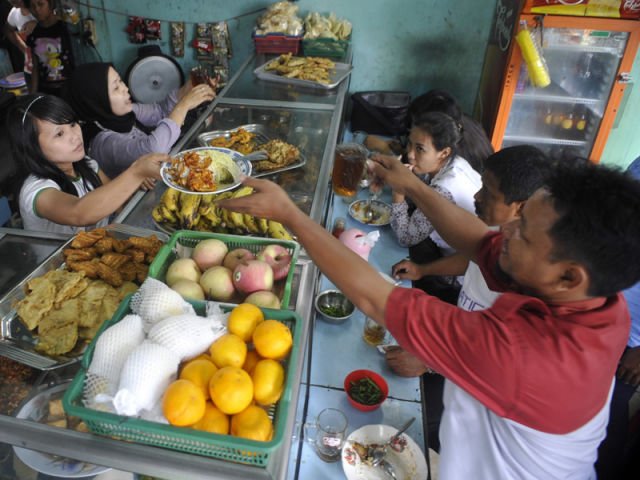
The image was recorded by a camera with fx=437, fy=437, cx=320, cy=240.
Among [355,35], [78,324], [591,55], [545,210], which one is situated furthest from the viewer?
[355,35]

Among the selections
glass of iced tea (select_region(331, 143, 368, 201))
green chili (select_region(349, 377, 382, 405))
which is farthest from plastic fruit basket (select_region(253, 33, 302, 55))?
green chili (select_region(349, 377, 382, 405))

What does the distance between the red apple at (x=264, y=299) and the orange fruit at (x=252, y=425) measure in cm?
38

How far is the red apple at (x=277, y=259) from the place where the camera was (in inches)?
60.3

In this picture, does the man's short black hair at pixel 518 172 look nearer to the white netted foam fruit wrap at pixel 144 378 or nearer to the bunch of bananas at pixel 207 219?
the bunch of bananas at pixel 207 219

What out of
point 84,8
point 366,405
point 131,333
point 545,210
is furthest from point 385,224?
point 84,8

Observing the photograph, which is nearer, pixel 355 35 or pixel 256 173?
pixel 256 173

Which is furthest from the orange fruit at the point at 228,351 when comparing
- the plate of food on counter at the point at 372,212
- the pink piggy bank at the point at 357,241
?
the plate of food on counter at the point at 372,212

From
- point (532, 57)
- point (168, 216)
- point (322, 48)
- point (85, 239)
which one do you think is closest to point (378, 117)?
point (322, 48)

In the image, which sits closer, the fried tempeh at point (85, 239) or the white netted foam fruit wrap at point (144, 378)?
the white netted foam fruit wrap at point (144, 378)

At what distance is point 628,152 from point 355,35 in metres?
3.31

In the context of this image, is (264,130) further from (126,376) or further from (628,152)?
(628,152)

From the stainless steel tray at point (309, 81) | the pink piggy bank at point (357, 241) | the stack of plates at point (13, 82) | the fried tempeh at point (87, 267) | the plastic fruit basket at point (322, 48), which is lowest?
the stack of plates at point (13, 82)

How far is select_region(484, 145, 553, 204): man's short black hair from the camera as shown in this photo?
2.14m

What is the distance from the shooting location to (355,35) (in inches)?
185
